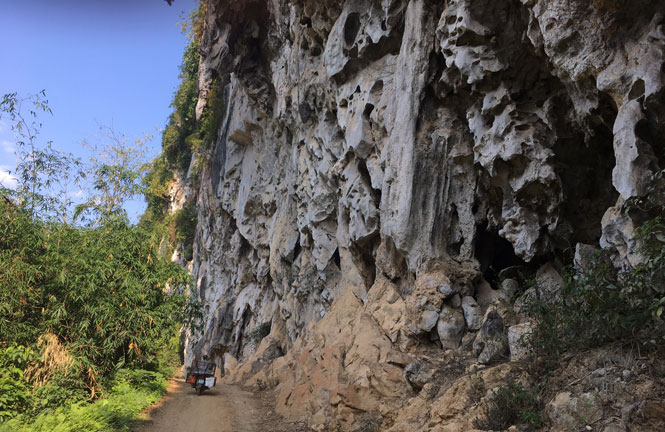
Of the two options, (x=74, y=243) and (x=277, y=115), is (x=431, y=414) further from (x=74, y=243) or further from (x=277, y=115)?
(x=277, y=115)

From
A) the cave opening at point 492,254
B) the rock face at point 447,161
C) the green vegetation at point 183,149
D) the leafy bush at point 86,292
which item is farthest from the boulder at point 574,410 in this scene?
the green vegetation at point 183,149

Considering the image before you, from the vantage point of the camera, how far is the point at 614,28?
23.6 feet

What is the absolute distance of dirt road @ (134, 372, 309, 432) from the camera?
37.1ft

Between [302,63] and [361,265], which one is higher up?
[302,63]

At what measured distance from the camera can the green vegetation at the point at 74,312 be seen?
9.70 metres

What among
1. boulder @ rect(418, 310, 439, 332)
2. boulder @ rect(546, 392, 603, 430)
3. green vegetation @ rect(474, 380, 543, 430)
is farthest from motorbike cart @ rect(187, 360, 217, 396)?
boulder @ rect(546, 392, 603, 430)

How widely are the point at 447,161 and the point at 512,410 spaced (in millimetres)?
6993

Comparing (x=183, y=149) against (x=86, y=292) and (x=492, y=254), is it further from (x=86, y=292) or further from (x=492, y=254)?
(x=492, y=254)

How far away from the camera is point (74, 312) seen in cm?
1135

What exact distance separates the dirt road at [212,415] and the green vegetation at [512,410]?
630 centimetres

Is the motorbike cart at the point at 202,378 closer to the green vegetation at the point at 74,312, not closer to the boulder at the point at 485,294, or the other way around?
the green vegetation at the point at 74,312

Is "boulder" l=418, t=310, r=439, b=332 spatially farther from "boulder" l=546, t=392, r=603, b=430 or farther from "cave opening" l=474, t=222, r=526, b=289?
"boulder" l=546, t=392, r=603, b=430

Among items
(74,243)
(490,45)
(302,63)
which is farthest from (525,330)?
(302,63)

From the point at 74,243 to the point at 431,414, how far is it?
32.5 ft
